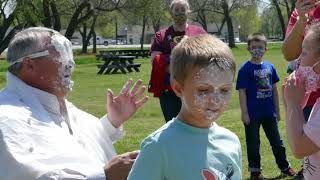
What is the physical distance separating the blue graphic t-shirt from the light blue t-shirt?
4.56 metres

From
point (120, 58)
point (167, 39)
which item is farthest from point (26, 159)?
point (120, 58)

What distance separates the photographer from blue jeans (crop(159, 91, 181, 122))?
7.19 meters

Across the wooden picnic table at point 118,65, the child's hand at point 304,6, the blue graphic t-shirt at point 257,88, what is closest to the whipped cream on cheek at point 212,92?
the child's hand at point 304,6

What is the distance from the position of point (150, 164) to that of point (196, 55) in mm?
498

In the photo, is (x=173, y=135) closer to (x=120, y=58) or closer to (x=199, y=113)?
(x=199, y=113)

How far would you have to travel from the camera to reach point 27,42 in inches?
151

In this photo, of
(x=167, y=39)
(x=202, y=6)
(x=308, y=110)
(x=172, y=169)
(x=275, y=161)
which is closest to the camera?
(x=172, y=169)

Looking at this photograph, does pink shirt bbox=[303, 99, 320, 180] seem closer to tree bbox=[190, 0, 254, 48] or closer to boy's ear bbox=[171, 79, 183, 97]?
boy's ear bbox=[171, 79, 183, 97]

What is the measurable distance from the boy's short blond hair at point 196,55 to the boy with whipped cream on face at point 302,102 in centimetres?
81

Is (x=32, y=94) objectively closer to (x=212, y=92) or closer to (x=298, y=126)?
(x=212, y=92)

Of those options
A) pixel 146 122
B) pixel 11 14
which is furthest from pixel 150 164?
pixel 11 14

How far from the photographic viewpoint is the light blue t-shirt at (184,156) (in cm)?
265

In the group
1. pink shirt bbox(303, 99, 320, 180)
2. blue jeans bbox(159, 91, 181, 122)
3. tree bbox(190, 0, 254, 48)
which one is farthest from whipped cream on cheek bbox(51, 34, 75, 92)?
tree bbox(190, 0, 254, 48)

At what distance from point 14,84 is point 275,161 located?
4777 mm
